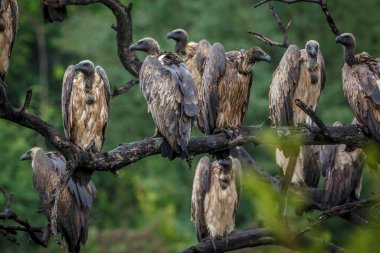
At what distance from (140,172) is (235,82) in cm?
2040

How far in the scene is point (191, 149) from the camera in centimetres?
788

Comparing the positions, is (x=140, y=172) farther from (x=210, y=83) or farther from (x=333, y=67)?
(x=210, y=83)

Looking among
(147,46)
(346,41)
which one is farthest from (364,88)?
(147,46)

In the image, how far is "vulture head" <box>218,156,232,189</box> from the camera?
10087mm

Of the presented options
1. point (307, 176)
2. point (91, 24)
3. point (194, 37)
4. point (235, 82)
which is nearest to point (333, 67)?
point (194, 37)

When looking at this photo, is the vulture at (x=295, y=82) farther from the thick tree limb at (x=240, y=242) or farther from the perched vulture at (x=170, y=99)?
the perched vulture at (x=170, y=99)

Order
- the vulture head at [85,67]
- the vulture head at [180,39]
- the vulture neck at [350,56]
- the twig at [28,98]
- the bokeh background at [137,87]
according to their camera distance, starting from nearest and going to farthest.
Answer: the twig at [28,98] → the vulture neck at [350,56] → the vulture head at [85,67] → the vulture head at [180,39] → the bokeh background at [137,87]

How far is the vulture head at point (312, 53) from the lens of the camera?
9.52 meters

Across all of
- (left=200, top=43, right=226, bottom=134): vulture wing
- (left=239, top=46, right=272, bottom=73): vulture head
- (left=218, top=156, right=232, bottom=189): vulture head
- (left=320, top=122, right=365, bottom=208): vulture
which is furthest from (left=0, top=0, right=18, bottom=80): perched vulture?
(left=320, top=122, right=365, bottom=208): vulture

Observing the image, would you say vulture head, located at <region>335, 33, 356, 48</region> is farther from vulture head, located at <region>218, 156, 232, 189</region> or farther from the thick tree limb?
vulture head, located at <region>218, 156, 232, 189</region>

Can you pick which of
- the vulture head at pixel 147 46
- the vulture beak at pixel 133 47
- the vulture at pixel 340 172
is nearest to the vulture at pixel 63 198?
the vulture beak at pixel 133 47

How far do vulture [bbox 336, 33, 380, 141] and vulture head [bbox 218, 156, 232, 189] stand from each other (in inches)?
76.1

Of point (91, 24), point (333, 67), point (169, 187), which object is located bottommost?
point (169, 187)

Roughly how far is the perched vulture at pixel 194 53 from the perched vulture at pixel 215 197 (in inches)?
31.6
